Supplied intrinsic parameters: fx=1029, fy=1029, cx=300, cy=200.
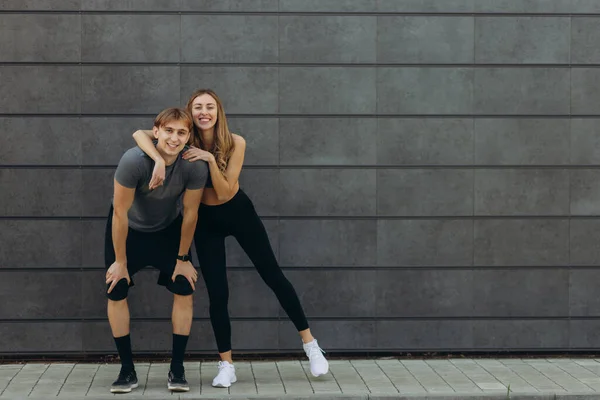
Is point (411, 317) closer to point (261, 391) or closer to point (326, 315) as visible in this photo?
point (326, 315)

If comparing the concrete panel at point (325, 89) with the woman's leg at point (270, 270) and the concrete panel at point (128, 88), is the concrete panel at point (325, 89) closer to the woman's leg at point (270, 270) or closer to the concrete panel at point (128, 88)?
the concrete panel at point (128, 88)

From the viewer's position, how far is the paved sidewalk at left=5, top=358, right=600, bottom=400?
7148 millimetres

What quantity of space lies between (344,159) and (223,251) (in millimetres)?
1410

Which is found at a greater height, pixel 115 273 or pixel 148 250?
pixel 148 250

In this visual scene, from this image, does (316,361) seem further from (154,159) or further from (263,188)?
(154,159)

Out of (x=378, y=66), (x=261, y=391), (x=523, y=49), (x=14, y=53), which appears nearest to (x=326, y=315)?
(x=261, y=391)

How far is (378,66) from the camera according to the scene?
8477mm

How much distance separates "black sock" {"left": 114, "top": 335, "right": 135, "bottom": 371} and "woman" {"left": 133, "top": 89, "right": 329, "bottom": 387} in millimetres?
637

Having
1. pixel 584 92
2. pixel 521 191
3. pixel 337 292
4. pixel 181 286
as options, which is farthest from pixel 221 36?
pixel 584 92

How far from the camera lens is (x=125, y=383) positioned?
23.8ft

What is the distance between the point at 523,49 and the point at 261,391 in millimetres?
3571

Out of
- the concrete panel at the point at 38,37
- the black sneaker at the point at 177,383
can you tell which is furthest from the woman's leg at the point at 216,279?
the concrete panel at the point at 38,37

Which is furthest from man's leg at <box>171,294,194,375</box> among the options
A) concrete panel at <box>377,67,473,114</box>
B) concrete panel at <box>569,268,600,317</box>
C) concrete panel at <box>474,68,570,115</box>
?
concrete panel at <box>569,268,600,317</box>

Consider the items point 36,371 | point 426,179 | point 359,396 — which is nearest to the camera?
point 359,396
